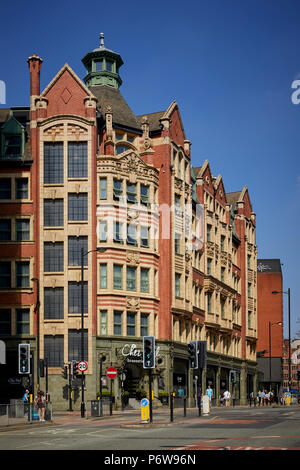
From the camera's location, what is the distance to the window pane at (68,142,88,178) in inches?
2542

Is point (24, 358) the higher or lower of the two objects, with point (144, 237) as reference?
lower

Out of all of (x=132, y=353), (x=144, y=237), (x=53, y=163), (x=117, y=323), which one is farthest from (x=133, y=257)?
(x=53, y=163)

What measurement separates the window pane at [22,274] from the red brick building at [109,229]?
1486 millimetres

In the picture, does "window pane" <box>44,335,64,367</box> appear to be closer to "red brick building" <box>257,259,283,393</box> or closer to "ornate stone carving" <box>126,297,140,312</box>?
"ornate stone carving" <box>126,297,140,312</box>

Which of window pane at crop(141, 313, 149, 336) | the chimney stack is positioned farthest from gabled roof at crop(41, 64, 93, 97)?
window pane at crop(141, 313, 149, 336)

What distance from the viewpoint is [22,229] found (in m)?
64.9

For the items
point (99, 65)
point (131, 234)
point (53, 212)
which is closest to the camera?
point (53, 212)

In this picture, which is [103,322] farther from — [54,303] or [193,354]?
[193,354]

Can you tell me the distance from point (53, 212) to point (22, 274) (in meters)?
5.85

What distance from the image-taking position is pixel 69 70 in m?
65.8

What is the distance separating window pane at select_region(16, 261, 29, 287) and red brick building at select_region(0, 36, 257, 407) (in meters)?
1.49

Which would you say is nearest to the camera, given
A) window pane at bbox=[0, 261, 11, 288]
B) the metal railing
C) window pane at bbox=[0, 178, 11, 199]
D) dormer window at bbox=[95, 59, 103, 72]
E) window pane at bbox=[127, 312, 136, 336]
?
the metal railing

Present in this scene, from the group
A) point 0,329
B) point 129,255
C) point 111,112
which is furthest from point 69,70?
point 0,329

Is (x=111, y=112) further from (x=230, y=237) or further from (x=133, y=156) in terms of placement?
(x=230, y=237)
